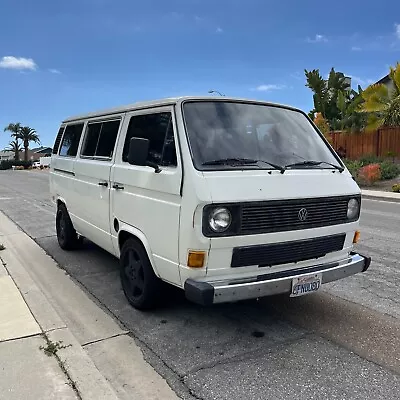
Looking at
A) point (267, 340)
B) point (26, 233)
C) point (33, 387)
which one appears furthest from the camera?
point (26, 233)

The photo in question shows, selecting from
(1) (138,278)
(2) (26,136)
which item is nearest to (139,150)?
(1) (138,278)

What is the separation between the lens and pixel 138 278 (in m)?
4.64

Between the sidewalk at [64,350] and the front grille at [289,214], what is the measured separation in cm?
142

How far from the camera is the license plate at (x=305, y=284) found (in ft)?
12.8

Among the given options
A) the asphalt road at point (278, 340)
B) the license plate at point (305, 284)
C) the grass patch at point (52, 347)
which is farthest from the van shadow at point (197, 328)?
the grass patch at point (52, 347)

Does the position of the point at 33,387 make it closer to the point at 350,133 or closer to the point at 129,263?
the point at 129,263

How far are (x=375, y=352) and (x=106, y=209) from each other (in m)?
3.16

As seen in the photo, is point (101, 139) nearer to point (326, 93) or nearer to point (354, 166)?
point (354, 166)

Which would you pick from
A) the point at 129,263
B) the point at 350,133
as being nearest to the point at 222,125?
the point at 129,263

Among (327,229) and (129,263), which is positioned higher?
(327,229)

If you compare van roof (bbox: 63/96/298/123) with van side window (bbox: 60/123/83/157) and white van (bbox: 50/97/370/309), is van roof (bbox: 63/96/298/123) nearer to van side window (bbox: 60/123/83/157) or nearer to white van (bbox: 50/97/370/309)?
white van (bbox: 50/97/370/309)

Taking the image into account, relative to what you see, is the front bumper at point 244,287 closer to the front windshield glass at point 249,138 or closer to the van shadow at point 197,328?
the van shadow at point 197,328

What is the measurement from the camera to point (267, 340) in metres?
4.05

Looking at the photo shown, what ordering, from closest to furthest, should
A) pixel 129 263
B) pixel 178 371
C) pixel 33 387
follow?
pixel 33 387 → pixel 178 371 → pixel 129 263
